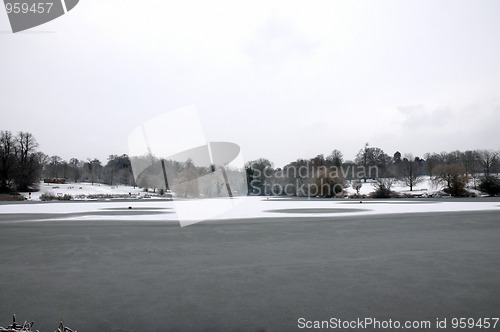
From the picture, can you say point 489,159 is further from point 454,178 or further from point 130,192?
point 130,192

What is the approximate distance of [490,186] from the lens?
2270 inches

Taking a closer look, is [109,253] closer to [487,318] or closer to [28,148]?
[487,318]

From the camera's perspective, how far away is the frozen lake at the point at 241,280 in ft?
17.9

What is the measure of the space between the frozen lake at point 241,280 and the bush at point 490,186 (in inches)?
2130

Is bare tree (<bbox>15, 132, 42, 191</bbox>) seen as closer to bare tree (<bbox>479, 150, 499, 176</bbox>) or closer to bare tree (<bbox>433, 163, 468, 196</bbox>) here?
bare tree (<bbox>433, 163, 468, 196</bbox>)

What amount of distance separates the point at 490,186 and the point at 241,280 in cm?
6484

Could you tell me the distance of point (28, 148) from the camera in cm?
8525

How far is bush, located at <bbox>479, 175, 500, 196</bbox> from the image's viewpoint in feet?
188

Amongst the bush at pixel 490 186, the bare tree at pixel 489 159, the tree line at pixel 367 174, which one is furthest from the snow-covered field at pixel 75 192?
the bare tree at pixel 489 159

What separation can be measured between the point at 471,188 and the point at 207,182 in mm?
56051

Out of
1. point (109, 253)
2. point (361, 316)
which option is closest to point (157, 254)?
point (109, 253)

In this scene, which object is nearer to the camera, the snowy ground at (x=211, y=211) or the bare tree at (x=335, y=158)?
the snowy ground at (x=211, y=211)

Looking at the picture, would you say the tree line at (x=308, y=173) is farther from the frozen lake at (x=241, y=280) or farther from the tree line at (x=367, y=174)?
the frozen lake at (x=241, y=280)

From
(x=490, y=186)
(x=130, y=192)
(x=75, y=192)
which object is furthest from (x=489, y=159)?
(x=75, y=192)
